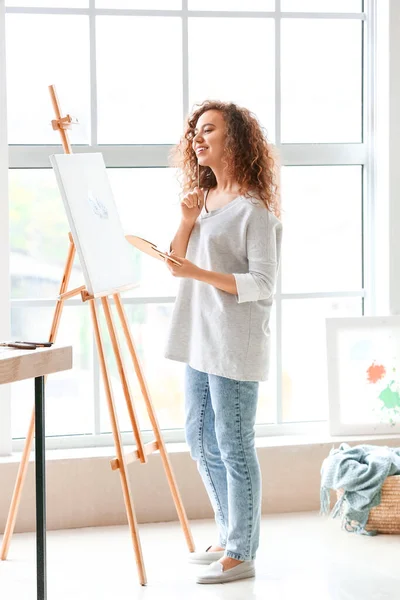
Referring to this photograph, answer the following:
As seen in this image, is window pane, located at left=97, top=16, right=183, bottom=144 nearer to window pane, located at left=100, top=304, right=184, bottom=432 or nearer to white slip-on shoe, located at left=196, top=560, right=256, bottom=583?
window pane, located at left=100, top=304, right=184, bottom=432

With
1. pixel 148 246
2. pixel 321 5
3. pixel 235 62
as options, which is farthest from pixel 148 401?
pixel 321 5

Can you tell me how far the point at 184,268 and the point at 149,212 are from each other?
3.49ft

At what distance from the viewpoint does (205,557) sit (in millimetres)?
3105

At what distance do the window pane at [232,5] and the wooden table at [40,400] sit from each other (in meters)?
2.04

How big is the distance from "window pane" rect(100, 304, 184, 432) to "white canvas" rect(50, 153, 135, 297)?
25.5 inches

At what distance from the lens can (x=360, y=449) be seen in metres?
3.58

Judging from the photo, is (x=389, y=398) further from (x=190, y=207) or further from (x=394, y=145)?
(x=190, y=207)

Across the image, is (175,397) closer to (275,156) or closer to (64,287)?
(64,287)

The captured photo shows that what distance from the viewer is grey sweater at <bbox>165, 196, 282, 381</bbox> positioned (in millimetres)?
2814

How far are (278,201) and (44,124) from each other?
120 cm

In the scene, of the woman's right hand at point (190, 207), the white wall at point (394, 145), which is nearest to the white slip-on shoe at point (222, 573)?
the woman's right hand at point (190, 207)

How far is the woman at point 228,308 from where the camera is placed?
2.82m

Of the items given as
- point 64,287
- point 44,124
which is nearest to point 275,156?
point 64,287

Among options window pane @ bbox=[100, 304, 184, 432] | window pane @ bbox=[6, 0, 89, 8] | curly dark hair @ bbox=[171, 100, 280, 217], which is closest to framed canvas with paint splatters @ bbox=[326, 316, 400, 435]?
window pane @ bbox=[100, 304, 184, 432]
